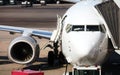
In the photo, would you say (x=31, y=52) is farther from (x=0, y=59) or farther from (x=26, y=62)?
(x=0, y=59)

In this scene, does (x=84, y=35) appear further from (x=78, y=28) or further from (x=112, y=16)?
(x=112, y=16)

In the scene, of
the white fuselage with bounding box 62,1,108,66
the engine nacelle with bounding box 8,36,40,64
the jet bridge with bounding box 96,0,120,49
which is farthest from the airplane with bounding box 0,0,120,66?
the engine nacelle with bounding box 8,36,40,64

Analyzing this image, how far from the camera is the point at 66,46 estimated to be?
18312mm

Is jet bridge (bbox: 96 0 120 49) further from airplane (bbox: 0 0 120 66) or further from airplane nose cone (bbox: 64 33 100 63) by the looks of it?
airplane nose cone (bbox: 64 33 100 63)

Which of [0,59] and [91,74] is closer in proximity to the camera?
[91,74]

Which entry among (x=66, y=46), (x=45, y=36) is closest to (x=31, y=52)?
(x=45, y=36)

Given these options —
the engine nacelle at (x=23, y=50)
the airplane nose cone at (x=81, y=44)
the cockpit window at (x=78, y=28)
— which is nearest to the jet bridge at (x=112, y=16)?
the airplane nose cone at (x=81, y=44)

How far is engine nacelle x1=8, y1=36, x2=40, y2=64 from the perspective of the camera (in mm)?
21297

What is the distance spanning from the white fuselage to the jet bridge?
30cm

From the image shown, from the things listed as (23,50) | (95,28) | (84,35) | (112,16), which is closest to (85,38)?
(84,35)

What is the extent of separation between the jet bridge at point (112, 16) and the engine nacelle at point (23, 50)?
12.6 ft

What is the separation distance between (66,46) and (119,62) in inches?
269

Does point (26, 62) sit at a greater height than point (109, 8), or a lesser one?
lesser

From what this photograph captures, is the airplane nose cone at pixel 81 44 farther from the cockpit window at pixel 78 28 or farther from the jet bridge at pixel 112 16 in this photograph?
the jet bridge at pixel 112 16
